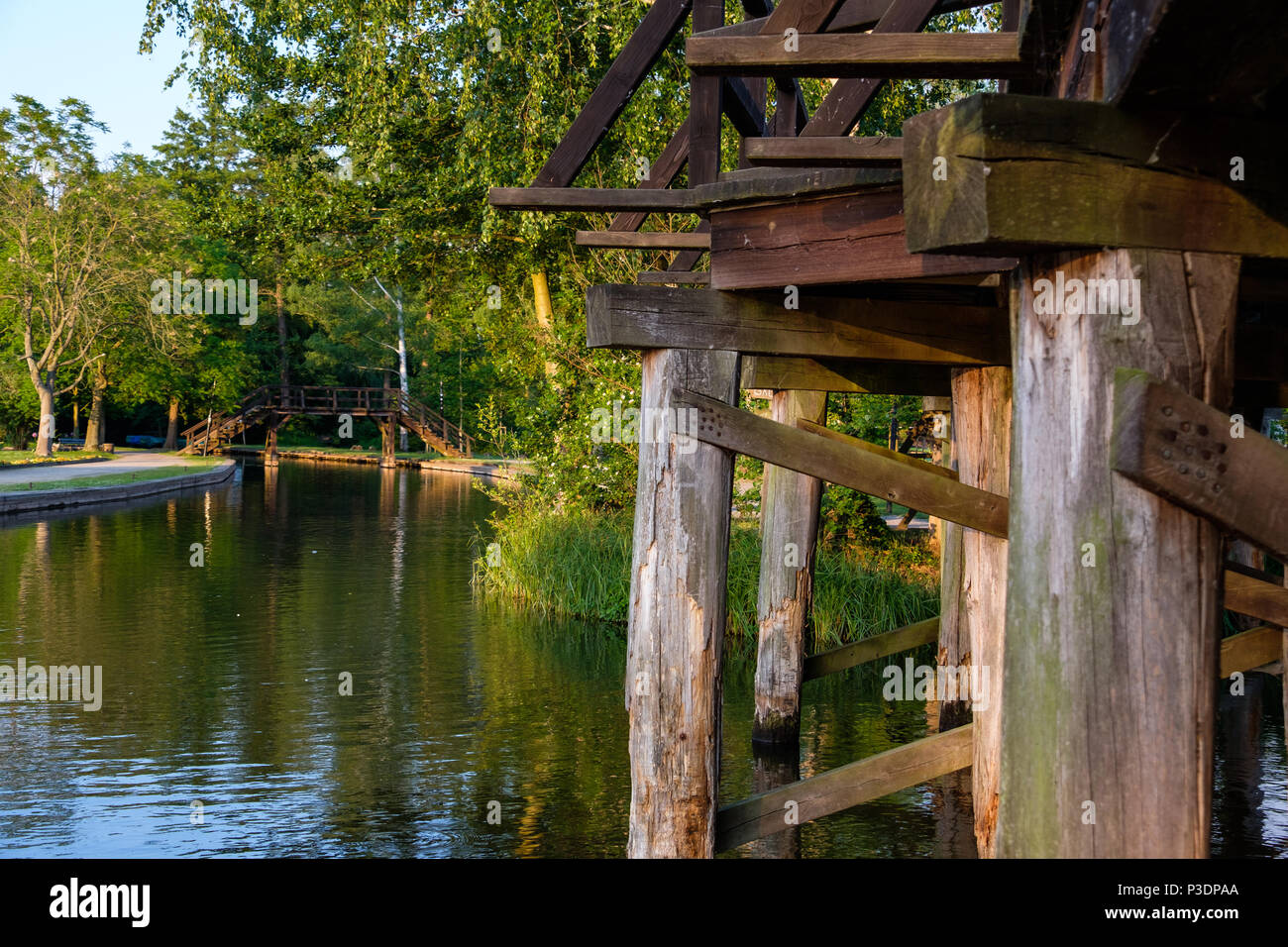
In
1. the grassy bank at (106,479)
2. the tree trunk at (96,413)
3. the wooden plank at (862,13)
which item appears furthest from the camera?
the tree trunk at (96,413)

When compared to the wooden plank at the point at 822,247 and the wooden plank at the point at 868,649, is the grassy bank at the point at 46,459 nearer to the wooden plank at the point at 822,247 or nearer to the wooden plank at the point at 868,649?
the wooden plank at the point at 868,649

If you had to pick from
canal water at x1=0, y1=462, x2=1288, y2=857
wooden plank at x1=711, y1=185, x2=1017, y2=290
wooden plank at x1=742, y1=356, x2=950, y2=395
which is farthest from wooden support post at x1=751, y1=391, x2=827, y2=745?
wooden plank at x1=711, y1=185, x2=1017, y2=290

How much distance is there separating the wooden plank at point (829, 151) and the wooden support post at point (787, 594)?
5.94 m

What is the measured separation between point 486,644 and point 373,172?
399 inches

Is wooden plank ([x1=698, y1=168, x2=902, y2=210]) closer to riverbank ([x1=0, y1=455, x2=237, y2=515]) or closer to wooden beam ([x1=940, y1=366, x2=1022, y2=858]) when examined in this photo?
wooden beam ([x1=940, y1=366, x2=1022, y2=858])

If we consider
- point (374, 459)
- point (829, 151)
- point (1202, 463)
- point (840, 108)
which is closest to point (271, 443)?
point (374, 459)

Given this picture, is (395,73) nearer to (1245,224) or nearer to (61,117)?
(1245,224)

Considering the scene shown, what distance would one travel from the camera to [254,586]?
18.2 metres

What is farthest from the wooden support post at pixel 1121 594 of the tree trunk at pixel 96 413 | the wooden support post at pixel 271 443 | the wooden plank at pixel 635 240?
the wooden support post at pixel 271 443

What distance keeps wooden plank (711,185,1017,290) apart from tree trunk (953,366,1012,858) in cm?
238

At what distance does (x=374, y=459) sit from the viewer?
166ft

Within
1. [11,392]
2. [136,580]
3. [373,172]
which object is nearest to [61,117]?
[11,392]

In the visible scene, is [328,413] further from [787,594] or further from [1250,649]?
[1250,649]

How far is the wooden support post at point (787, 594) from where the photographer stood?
10078mm
